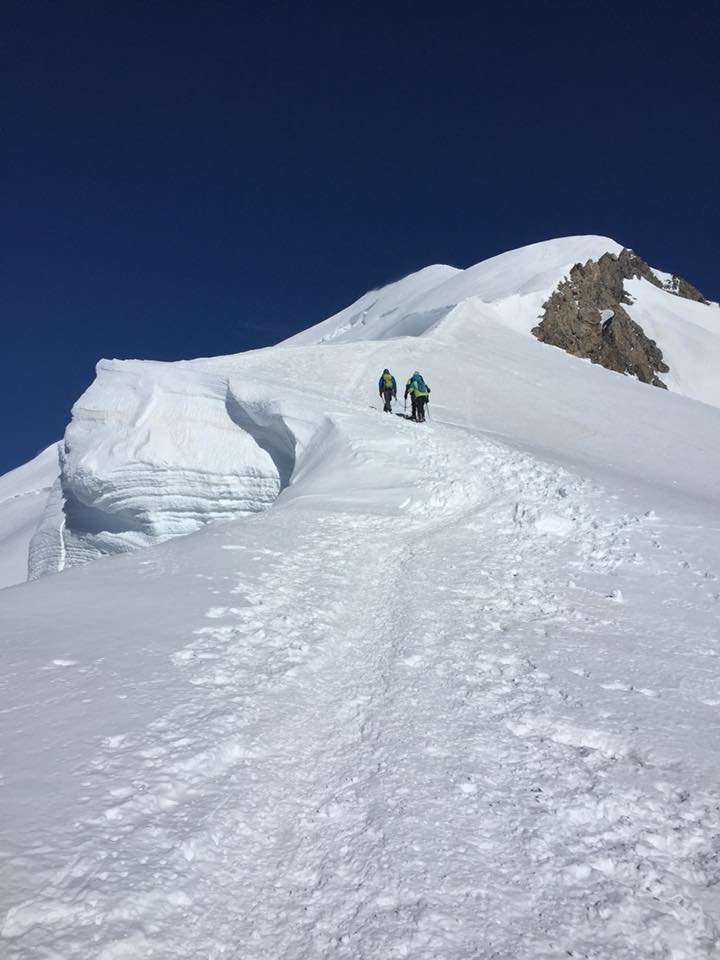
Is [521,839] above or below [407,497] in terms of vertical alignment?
below

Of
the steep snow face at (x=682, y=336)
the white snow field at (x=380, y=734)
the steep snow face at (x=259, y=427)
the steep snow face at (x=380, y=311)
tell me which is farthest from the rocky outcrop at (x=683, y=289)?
the white snow field at (x=380, y=734)

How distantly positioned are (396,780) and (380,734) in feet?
1.55

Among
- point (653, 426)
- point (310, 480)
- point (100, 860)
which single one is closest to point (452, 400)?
point (653, 426)

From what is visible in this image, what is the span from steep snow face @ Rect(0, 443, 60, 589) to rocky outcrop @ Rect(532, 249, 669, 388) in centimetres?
2494

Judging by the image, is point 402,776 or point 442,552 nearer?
point 402,776

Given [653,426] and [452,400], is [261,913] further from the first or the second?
[653,426]

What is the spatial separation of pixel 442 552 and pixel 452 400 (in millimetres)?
12434

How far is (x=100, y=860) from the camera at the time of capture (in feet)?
10.5

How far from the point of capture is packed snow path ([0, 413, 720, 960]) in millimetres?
2977

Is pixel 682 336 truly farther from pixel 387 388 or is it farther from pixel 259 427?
pixel 259 427

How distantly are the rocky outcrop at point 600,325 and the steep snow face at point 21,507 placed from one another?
24939mm

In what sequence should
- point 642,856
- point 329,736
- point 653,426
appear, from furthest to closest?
point 653,426
point 329,736
point 642,856

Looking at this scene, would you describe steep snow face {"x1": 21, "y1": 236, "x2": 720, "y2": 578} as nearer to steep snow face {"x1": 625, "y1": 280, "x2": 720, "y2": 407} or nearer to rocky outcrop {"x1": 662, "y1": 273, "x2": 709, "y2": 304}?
steep snow face {"x1": 625, "y1": 280, "x2": 720, "y2": 407}

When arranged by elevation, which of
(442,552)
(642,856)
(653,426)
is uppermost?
(653,426)
